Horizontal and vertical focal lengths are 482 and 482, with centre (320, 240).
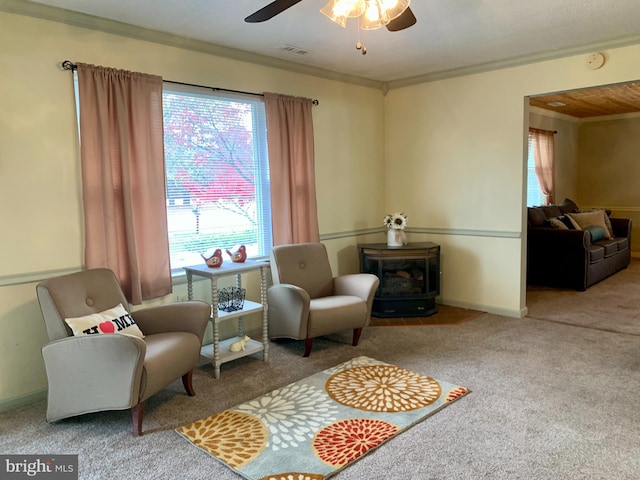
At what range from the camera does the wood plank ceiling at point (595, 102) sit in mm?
6219

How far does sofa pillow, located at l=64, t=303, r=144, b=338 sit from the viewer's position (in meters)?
2.74

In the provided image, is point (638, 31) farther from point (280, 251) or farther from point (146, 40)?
point (146, 40)

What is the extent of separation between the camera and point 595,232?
660cm

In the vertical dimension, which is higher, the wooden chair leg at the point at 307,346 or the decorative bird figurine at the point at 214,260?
the decorative bird figurine at the point at 214,260

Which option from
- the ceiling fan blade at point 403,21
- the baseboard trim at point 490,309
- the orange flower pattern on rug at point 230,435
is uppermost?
the ceiling fan blade at point 403,21

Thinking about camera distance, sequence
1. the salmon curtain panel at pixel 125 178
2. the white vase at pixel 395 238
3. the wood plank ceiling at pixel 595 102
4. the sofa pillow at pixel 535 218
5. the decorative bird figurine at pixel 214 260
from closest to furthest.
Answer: the salmon curtain panel at pixel 125 178 → the decorative bird figurine at pixel 214 260 → the white vase at pixel 395 238 → the wood plank ceiling at pixel 595 102 → the sofa pillow at pixel 535 218

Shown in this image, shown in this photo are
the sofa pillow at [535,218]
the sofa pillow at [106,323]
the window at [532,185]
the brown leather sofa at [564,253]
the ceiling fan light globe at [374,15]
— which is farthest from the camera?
the window at [532,185]

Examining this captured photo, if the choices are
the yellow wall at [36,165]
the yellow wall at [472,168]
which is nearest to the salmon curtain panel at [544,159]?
the yellow wall at [472,168]

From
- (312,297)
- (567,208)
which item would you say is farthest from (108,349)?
(567,208)

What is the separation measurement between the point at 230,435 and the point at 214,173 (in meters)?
2.18

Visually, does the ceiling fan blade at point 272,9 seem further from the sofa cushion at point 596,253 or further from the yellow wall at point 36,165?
the sofa cushion at point 596,253

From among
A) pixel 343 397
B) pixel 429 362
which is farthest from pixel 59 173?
pixel 429 362

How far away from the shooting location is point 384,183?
18.7 ft

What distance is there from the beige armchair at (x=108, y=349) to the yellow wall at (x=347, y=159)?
1.35 feet
